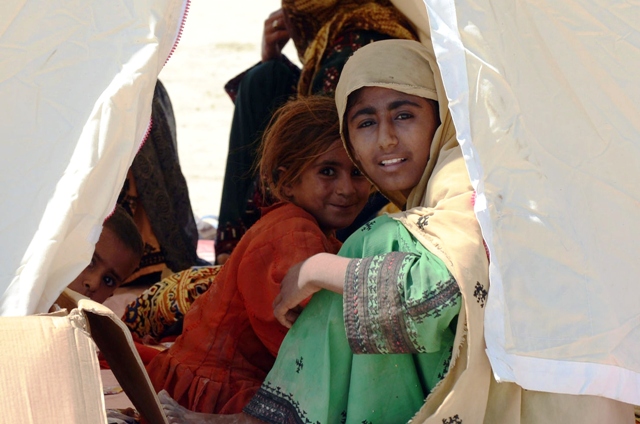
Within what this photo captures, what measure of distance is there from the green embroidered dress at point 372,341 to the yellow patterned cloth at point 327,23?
1378 mm

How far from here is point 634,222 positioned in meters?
1.97

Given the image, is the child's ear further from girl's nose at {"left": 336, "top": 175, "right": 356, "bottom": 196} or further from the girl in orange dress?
girl's nose at {"left": 336, "top": 175, "right": 356, "bottom": 196}

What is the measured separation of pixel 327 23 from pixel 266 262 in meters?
1.50

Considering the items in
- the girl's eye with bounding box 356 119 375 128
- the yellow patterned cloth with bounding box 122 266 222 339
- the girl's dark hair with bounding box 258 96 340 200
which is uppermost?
the girl's eye with bounding box 356 119 375 128

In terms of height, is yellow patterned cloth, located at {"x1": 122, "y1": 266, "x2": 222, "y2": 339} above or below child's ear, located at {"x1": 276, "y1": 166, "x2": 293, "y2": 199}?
below

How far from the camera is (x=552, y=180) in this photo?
1926 mm

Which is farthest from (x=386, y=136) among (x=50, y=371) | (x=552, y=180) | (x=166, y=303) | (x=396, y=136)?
(x=166, y=303)

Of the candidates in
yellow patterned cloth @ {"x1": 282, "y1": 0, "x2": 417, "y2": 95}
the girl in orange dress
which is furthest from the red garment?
yellow patterned cloth @ {"x1": 282, "y1": 0, "x2": 417, "y2": 95}

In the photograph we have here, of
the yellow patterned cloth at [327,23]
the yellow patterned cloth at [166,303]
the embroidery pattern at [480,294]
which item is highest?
the yellow patterned cloth at [327,23]

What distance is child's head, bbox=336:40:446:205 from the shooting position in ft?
8.04

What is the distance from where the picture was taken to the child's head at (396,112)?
245cm

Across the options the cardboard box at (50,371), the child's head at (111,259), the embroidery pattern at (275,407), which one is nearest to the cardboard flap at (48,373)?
the cardboard box at (50,371)

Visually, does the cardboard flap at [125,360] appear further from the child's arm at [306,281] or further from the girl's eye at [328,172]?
the girl's eye at [328,172]

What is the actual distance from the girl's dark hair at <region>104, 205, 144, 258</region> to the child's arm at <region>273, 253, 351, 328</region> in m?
1.45
